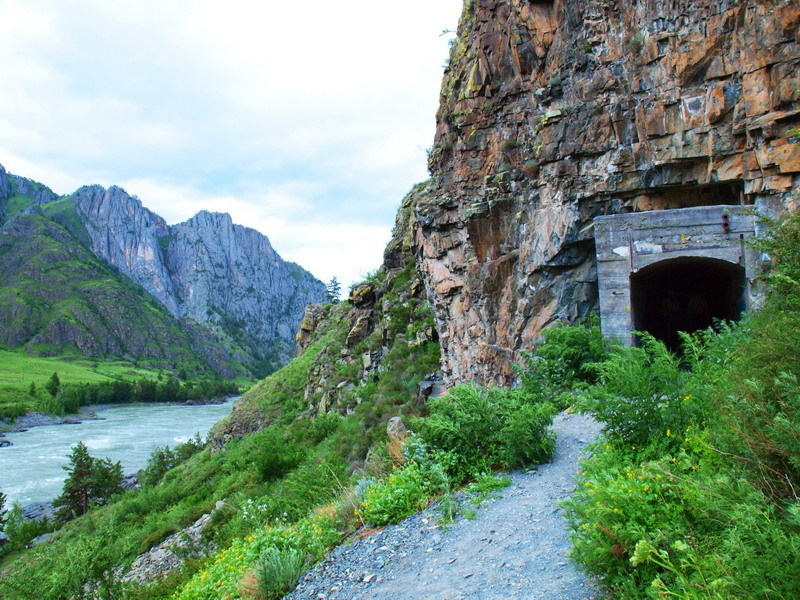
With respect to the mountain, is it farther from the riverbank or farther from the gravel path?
the gravel path

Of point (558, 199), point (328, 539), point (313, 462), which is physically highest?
point (558, 199)

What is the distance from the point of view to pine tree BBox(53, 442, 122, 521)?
29016 mm

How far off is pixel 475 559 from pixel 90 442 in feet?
180

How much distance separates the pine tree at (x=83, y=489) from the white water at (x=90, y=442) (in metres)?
5.73

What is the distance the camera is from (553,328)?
11523 millimetres

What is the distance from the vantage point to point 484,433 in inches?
272

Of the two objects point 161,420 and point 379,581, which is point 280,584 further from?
point 161,420

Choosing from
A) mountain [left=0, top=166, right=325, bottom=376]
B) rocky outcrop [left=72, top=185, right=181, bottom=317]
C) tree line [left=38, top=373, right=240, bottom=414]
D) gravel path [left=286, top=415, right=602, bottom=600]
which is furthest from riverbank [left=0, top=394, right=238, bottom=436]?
rocky outcrop [left=72, top=185, right=181, bottom=317]

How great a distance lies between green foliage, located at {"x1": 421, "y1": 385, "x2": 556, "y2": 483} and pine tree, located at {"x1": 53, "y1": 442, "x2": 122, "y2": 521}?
99.5ft

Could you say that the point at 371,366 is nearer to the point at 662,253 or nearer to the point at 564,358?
the point at 564,358

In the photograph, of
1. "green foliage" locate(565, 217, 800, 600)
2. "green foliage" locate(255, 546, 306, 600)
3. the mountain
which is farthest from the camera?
the mountain

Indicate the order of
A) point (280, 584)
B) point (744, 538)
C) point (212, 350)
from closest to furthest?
point (744, 538), point (280, 584), point (212, 350)

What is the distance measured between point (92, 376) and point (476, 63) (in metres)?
113

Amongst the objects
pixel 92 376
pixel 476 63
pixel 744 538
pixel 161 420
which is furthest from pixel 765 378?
pixel 92 376
